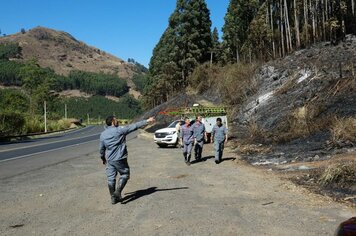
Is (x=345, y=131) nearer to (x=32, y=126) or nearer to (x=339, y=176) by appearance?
(x=339, y=176)

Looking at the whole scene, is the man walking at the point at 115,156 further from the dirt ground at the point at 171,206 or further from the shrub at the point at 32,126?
the shrub at the point at 32,126

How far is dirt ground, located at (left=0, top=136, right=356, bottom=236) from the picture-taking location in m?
7.41

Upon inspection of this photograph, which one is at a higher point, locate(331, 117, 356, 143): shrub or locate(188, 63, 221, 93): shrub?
locate(188, 63, 221, 93): shrub

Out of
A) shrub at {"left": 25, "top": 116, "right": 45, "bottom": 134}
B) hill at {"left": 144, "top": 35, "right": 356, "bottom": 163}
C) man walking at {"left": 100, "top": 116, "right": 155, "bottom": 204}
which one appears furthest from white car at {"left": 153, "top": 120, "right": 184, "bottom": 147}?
shrub at {"left": 25, "top": 116, "right": 45, "bottom": 134}

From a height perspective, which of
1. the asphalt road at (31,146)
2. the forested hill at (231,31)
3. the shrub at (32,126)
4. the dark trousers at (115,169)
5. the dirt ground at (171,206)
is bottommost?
the dirt ground at (171,206)

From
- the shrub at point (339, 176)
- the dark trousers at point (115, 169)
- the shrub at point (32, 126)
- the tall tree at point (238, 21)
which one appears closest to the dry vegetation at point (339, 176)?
the shrub at point (339, 176)

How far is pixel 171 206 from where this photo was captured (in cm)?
913

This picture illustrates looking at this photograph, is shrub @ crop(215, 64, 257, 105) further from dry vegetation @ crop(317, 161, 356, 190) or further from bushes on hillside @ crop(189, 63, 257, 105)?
dry vegetation @ crop(317, 161, 356, 190)

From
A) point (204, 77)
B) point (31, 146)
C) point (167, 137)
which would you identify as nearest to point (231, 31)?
point (204, 77)

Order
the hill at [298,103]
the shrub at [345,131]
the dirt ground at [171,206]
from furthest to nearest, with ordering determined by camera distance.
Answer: the hill at [298,103], the shrub at [345,131], the dirt ground at [171,206]

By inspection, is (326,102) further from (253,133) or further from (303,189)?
(303,189)

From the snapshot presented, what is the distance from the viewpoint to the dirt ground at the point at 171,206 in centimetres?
741

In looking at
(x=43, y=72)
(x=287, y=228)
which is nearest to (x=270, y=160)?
(x=287, y=228)

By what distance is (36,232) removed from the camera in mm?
7387
